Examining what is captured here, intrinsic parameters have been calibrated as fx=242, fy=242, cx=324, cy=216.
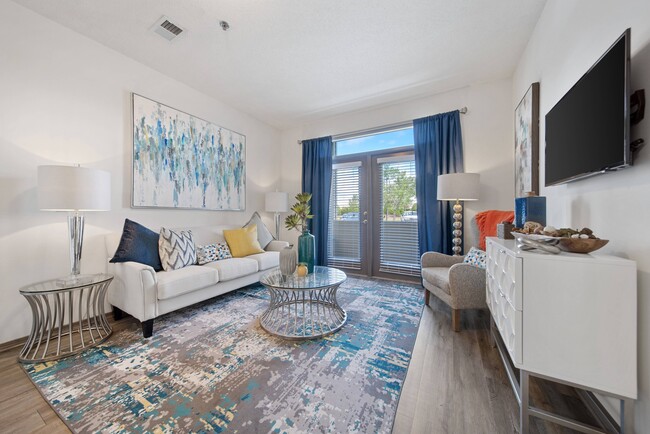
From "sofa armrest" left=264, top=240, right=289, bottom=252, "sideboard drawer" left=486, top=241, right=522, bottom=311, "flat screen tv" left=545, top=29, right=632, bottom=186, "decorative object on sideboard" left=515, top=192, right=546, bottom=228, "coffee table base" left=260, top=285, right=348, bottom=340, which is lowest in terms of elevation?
"coffee table base" left=260, top=285, right=348, bottom=340

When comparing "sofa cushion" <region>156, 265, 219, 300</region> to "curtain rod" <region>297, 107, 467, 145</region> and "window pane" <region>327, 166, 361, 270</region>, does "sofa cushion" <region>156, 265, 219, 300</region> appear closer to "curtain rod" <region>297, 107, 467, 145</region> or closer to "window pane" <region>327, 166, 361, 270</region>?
"window pane" <region>327, 166, 361, 270</region>

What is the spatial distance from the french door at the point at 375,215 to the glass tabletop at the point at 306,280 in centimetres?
166

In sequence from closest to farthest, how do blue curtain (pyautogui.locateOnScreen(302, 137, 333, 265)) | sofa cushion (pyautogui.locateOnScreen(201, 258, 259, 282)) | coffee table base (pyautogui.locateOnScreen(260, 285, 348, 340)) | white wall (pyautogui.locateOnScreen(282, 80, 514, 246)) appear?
1. coffee table base (pyautogui.locateOnScreen(260, 285, 348, 340))
2. sofa cushion (pyautogui.locateOnScreen(201, 258, 259, 282))
3. white wall (pyautogui.locateOnScreen(282, 80, 514, 246))
4. blue curtain (pyautogui.locateOnScreen(302, 137, 333, 265))

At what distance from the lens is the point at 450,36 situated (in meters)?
2.34

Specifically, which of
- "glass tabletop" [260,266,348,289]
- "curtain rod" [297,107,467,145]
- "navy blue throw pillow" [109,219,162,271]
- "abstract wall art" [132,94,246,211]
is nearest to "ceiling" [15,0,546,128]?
"curtain rod" [297,107,467,145]

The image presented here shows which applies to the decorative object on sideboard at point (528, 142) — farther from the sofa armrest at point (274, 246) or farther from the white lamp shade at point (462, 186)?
the sofa armrest at point (274, 246)

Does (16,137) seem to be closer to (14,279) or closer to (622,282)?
(14,279)

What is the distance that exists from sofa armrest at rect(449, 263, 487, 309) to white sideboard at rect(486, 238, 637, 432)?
954 millimetres

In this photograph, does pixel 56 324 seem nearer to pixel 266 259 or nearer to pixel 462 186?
pixel 266 259

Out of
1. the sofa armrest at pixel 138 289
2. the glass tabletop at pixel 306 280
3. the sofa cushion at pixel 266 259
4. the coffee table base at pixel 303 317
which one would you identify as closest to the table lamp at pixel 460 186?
the glass tabletop at pixel 306 280

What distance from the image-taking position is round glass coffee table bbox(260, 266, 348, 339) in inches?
80.2

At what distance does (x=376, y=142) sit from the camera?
4020 millimetres

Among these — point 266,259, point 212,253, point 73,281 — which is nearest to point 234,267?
point 212,253

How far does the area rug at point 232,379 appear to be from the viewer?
1225mm
